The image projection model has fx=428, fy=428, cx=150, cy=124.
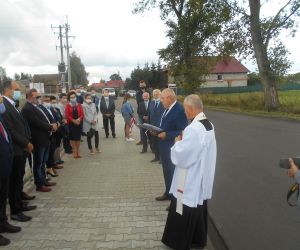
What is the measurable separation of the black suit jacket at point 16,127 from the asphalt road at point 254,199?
3026 millimetres

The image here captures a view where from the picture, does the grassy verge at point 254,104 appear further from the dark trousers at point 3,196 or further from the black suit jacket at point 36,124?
the dark trousers at point 3,196

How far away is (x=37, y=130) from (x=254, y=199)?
405 centimetres

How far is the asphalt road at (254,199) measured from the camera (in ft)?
18.0

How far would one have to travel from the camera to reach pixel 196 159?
4.76 meters

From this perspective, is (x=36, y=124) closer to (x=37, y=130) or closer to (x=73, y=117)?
(x=37, y=130)

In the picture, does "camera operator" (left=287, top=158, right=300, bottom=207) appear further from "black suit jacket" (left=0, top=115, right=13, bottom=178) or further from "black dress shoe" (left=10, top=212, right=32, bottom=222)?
"black dress shoe" (left=10, top=212, right=32, bottom=222)

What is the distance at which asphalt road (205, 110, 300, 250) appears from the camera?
547 centimetres

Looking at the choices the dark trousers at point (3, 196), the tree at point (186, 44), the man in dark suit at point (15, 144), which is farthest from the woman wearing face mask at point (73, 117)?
the tree at point (186, 44)

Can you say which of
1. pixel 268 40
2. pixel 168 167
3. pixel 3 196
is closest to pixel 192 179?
pixel 168 167

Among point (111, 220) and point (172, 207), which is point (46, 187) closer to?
point (111, 220)

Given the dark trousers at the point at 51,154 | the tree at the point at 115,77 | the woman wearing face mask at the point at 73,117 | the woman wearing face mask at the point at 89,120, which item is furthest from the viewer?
the tree at the point at 115,77

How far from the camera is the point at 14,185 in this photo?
20.9 feet

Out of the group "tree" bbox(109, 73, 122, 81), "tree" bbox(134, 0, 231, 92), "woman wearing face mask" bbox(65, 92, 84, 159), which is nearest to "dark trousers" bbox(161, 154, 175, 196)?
"woman wearing face mask" bbox(65, 92, 84, 159)

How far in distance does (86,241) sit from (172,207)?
118 centimetres
